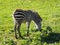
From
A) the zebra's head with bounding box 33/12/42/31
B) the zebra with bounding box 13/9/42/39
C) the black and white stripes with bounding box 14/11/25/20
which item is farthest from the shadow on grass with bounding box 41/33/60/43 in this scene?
the black and white stripes with bounding box 14/11/25/20

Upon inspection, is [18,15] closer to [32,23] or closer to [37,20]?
[37,20]

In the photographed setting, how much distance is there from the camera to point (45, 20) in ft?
52.1

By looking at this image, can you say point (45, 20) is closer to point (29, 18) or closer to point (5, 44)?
point (29, 18)

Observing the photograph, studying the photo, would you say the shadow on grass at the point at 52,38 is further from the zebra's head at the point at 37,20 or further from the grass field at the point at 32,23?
the zebra's head at the point at 37,20

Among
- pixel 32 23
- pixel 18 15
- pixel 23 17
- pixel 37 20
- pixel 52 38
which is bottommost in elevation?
pixel 52 38

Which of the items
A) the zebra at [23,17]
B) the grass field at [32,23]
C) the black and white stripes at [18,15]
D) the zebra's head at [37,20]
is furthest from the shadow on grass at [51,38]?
Answer: the black and white stripes at [18,15]

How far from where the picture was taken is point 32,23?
1516cm

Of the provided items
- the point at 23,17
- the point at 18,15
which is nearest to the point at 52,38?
the point at 23,17

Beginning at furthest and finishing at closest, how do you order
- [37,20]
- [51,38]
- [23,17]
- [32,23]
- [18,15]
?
[32,23] < [37,20] < [51,38] < [23,17] < [18,15]

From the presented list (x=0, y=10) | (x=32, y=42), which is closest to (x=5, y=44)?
(x=32, y=42)

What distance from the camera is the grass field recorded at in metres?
11.9

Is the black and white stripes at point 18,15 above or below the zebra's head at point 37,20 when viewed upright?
above

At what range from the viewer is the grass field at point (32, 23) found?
39.2 ft

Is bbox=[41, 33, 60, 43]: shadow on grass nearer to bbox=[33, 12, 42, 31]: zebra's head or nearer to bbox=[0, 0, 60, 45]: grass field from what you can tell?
bbox=[0, 0, 60, 45]: grass field
